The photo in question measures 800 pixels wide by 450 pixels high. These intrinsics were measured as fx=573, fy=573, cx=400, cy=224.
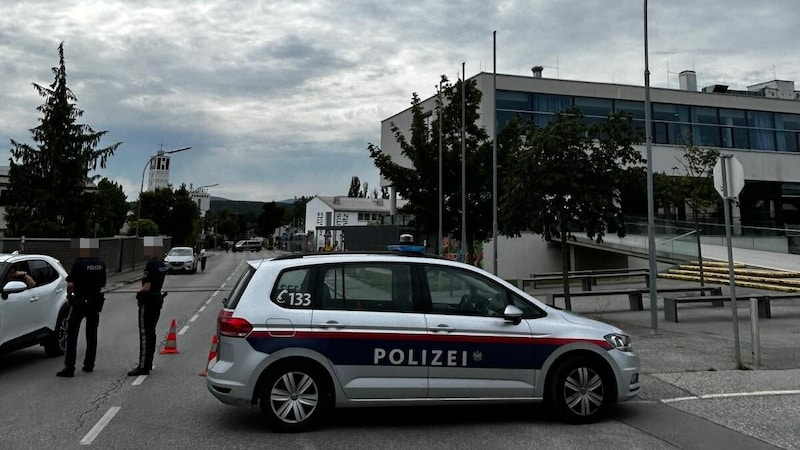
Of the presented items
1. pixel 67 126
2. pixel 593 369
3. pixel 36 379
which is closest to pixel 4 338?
pixel 36 379

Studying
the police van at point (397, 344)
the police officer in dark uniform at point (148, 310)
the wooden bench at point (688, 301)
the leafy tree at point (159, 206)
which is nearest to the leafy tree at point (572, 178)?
the wooden bench at point (688, 301)

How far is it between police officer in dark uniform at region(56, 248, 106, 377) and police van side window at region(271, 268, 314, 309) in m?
3.44

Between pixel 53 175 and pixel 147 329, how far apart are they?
25.8 m

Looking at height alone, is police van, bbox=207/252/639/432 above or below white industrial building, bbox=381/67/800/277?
below

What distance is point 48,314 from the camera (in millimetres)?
8484

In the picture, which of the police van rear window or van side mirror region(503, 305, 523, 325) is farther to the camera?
the police van rear window

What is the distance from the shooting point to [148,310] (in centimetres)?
764

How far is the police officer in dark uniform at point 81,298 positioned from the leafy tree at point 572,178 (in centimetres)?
871

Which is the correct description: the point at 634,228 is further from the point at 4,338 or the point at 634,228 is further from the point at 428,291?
the point at 4,338

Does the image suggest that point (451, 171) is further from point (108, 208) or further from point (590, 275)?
point (108, 208)

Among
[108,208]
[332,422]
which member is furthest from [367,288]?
[108,208]

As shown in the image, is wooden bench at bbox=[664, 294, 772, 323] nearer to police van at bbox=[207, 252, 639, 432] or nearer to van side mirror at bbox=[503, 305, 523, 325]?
police van at bbox=[207, 252, 639, 432]

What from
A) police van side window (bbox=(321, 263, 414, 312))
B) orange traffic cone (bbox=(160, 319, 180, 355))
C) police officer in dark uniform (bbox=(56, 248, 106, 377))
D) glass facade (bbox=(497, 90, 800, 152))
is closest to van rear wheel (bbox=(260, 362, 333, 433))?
police van side window (bbox=(321, 263, 414, 312))

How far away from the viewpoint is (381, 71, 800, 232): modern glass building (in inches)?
1345
